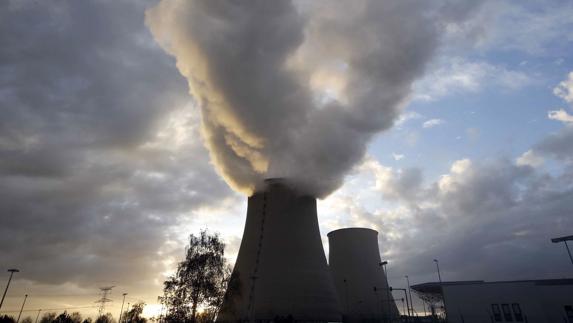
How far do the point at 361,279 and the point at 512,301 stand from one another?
10.4 m

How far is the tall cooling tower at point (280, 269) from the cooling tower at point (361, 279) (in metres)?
8.02

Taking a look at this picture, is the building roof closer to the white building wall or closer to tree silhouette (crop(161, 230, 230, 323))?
the white building wall

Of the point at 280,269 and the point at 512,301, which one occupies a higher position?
the point at 280,269

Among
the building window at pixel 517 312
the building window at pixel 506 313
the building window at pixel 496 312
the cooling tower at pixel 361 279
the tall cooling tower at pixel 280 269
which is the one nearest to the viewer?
the tall cooling tower at pixel 280 269

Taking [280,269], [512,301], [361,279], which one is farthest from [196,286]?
[512,301]

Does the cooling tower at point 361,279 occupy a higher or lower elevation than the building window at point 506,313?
higher

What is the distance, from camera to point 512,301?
24.5 metres

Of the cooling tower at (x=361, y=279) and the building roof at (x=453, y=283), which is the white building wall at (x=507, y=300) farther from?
the cooling tower at (x=361, y=279)

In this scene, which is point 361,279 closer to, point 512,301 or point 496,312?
point 496,312

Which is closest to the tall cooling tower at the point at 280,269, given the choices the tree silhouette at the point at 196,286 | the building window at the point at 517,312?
the tree silhouette at the point at 196,286

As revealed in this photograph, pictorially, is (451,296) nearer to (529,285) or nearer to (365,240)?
(529,285)

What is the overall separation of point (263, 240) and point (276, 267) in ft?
5.76

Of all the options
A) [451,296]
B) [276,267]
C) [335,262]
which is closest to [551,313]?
[451,296]

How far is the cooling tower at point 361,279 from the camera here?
29.0 metres
